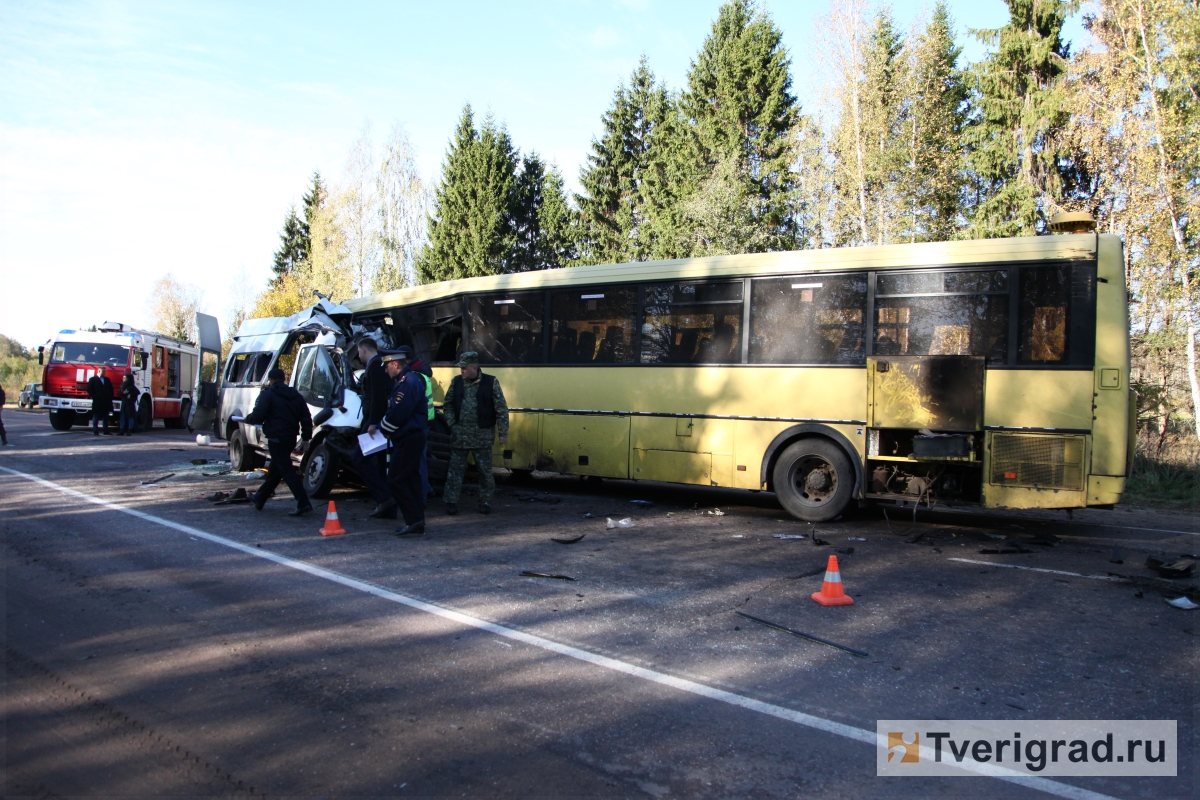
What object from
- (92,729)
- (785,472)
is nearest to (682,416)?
(785,472)

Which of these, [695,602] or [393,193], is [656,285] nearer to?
[695,602]

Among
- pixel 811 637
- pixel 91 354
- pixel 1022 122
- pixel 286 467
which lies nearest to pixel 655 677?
pixel 811 637

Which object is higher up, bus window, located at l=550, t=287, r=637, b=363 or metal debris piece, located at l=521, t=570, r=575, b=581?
bus window, located at l=550, t=287, r=637, b=363

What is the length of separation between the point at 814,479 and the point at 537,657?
240 inches

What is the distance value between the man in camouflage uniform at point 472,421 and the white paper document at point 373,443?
1.37m

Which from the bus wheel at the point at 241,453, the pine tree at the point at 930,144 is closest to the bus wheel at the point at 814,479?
the bus wheel at the point at 241,453

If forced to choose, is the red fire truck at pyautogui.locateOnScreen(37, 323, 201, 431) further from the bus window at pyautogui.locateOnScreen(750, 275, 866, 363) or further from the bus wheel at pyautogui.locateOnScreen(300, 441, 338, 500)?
the bus window at pyautogui.locateOnScreen(750, 275, 866, 363)

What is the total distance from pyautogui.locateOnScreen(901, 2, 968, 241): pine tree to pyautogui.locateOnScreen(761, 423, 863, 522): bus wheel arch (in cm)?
1876

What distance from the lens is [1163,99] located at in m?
19.4

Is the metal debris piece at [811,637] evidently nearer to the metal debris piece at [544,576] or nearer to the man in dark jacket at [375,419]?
the metal debris piece at [544,576]

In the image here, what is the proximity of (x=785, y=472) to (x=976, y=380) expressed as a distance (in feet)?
8.27

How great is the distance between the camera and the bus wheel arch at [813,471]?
9531 millimetres

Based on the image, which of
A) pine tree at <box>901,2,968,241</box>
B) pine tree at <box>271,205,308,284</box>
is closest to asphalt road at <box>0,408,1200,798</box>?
pine tree at <box>901,2,968,241</box>

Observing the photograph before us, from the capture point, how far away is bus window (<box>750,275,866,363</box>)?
9672mm
